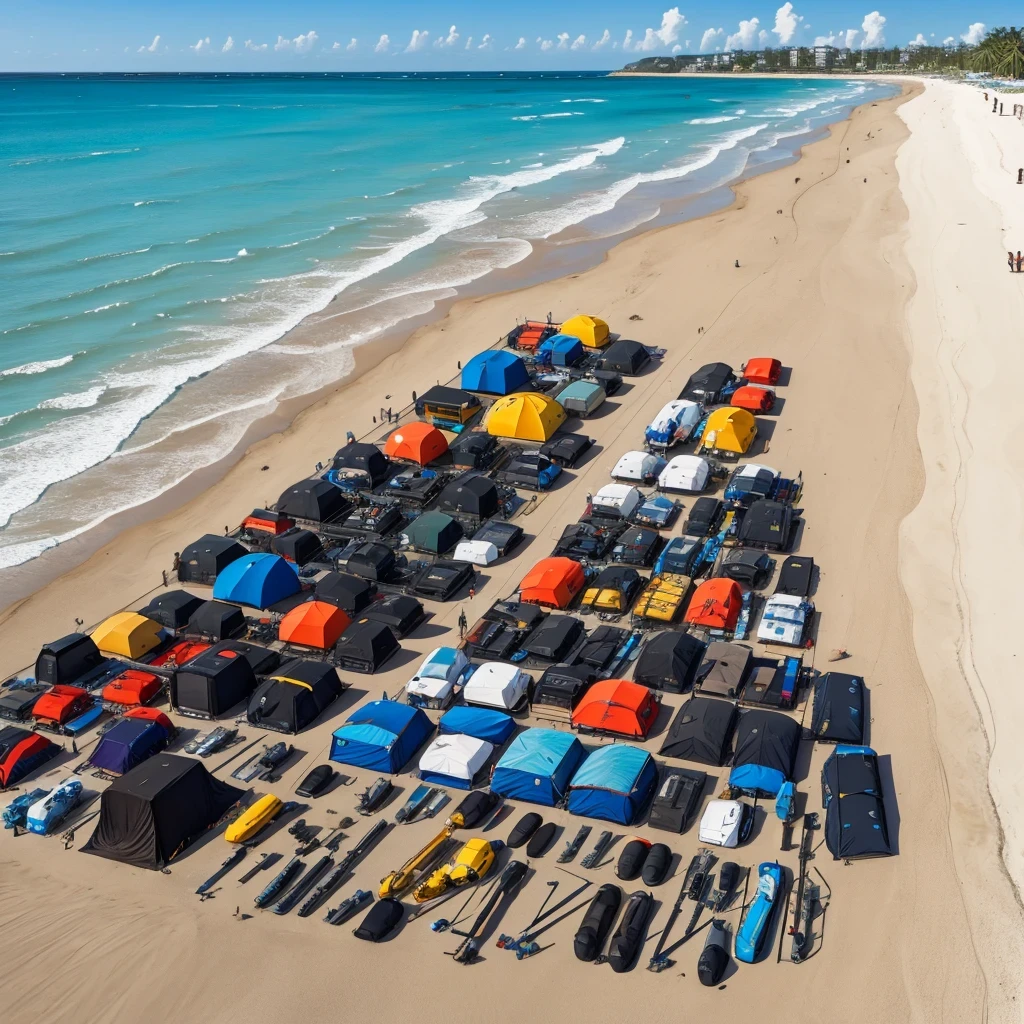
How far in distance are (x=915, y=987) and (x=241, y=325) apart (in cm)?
4748

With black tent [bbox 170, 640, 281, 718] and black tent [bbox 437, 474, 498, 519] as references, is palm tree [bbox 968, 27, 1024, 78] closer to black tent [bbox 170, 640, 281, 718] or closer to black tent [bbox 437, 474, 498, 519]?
black tent [bbox 437, 474, 498, 519]

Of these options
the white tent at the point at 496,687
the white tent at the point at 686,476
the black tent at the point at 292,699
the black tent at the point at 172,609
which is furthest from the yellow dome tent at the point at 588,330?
the black tent at the point at 292,699

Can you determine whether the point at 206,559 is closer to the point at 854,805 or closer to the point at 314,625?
the point at 314,625

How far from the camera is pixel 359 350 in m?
51.1

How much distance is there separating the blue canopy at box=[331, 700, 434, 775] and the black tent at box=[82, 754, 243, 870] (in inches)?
128

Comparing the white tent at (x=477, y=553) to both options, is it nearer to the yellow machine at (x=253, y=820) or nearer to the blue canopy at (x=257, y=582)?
the blue canopy at (x=257, y=582)

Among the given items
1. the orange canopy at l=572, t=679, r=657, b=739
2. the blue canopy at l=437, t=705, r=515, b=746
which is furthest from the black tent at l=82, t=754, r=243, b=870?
the orange canopy at l=572, t=679, r=657, b=739

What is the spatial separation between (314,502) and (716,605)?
1439 centimetres

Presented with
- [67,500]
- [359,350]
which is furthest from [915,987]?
[359,350]

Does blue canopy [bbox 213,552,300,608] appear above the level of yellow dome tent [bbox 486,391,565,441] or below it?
below

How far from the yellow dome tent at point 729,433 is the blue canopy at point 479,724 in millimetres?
16599

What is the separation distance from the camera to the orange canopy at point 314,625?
27.4m

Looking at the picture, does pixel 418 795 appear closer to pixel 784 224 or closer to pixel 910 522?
pixel 910 522

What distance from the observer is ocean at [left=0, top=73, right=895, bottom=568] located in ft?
138
